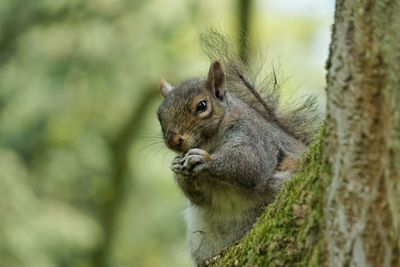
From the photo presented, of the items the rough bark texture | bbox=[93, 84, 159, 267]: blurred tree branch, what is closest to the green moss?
the rough bark texture

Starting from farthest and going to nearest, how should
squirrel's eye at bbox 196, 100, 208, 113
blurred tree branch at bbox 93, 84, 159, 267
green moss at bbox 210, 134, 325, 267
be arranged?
blurred tree branch at bbox 93, 84, 159, 267
squirrel's eye at bbox 196, 100, 208, 113
green moss at bbox 210, 134, 325, 267

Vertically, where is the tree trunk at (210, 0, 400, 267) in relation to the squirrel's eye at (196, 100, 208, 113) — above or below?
below

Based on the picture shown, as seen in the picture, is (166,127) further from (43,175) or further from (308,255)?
(43,175)

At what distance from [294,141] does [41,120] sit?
13.7 ft

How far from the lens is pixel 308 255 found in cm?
222

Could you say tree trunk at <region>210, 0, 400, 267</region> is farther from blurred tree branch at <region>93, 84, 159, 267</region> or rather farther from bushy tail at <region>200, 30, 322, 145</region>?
blurred tree branch at <region>93, 84, 159, 267</region>

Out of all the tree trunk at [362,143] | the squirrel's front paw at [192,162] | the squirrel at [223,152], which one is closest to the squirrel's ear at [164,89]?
the squirrel at [223,152]

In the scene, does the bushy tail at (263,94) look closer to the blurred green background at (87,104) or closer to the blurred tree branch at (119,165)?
the blurred green background at (87,104)

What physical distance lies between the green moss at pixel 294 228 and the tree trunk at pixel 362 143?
22 millimetres

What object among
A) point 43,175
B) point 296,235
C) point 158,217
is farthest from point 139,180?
point 296,235

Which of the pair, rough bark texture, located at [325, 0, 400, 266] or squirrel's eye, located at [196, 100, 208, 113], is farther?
squirrel's eye, located at [196, 100, 208, 113]

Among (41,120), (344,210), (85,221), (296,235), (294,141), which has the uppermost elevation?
(41,120)

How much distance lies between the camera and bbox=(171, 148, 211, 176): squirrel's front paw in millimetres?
3355

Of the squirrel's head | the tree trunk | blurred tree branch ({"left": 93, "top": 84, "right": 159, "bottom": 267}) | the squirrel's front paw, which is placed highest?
blurred tree branch ({"left": 93, "top": 84, "right": 159, "bottom": 267})
